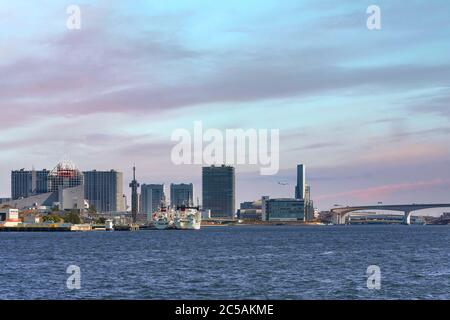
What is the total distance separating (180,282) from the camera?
65.1 m

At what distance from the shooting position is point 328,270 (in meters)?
77.9

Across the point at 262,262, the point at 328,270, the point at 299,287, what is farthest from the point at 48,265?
the point at 299,287

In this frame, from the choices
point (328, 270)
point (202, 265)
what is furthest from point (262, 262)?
point (328, 270)
